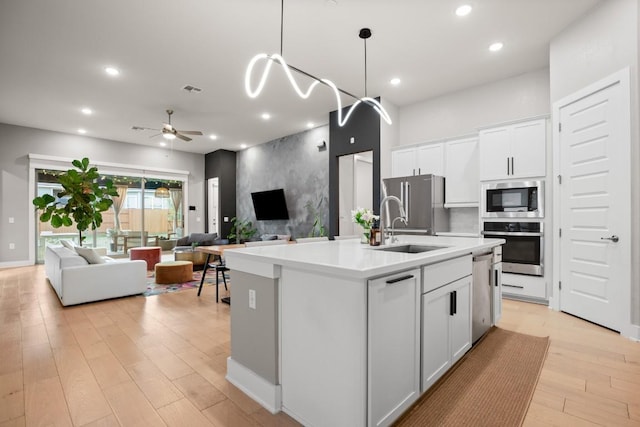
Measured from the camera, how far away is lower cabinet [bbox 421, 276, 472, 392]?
1776 millimetres

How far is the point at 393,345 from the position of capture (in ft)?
4.94

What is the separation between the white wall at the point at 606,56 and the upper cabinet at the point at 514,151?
414mm

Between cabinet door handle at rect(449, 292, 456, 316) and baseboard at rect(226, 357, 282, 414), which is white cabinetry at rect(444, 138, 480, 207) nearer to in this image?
cabinet door handle at rect(449, 292, 456, 316)

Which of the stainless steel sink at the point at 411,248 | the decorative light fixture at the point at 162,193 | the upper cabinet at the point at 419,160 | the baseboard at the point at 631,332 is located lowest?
the baseboard at the point at 631,332

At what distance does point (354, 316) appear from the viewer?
4.42ft

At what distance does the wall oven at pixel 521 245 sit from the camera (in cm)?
381

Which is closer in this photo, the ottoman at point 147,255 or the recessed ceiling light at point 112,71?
the recessed ceiling light at point 112,71

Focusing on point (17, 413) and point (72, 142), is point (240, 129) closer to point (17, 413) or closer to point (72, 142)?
point (72, 142)

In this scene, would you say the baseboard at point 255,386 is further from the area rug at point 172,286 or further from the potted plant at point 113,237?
the potted plant at point 113,237

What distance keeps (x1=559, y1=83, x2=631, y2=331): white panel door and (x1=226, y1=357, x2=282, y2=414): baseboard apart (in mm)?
3200

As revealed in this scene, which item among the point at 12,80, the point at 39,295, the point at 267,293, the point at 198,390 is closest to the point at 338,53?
the point at 267,293

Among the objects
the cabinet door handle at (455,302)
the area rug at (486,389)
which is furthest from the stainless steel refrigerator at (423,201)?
the cabinet door handle at (455,302)

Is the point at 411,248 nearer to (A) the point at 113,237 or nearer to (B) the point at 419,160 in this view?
(B) the point at 419,160

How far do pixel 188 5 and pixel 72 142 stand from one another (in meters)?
6.51
